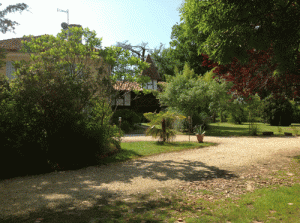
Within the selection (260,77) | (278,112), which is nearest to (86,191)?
(260,77)

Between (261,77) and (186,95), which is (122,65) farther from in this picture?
(186,95)

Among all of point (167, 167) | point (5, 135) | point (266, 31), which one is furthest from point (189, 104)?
point (5, 135)

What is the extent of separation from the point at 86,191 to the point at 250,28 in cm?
571

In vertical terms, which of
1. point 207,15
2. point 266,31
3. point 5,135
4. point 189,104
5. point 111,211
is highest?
point 207,15

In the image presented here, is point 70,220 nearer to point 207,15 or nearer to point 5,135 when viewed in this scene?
point 5,135

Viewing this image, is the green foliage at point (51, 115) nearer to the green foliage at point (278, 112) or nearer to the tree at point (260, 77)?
the tree at point (260, 77)

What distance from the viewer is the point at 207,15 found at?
683 centimetres

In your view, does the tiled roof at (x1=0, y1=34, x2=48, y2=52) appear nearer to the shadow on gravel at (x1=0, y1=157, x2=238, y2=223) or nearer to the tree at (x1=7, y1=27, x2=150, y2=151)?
the tree at (x1=7, y1=27, x2=150, y2=151)

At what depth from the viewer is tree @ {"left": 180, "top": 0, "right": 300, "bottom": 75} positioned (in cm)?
578

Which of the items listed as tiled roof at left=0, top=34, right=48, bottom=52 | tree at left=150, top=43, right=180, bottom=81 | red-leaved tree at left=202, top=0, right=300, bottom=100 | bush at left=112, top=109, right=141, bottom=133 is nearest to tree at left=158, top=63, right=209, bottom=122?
bush at left=112, top=109, right=141, bottom=133

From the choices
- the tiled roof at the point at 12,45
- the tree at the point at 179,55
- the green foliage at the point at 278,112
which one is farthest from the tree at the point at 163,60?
the tiled roof at the point at 12,45

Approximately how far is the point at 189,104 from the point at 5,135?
13290mm

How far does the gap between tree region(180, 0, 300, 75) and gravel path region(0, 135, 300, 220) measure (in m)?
3.36

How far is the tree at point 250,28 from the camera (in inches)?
228
